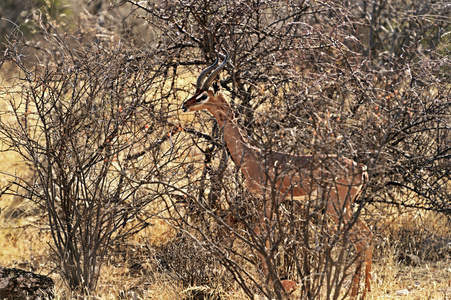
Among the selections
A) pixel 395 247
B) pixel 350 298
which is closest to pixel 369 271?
pixel 350 298

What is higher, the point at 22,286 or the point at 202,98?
the point at 202,98

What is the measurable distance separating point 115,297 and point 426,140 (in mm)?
3946

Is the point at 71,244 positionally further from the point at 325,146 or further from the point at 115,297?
the point at 325,146

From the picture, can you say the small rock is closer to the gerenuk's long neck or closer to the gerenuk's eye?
the gerenuk's long neck

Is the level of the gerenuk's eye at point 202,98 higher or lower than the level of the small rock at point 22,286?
higher

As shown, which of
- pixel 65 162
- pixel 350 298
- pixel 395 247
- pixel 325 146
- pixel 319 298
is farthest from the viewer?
pixel 395 247

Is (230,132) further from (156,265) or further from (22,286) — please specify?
(22,286)

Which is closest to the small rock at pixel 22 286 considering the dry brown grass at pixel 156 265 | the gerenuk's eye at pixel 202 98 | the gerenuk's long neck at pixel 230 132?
the dry brown grass at pixel 156 265

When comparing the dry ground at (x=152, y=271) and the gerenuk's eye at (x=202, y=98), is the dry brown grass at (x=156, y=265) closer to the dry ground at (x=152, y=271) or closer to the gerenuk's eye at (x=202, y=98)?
the dry ground at (x=152, y=271)

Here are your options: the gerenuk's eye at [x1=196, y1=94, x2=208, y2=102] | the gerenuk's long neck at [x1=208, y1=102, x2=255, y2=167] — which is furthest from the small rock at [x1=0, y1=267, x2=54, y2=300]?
the gerenuk's eye at [x1=196, y1=94, x2=208, y2=102]

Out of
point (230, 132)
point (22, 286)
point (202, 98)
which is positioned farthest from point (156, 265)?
point (202, 98)

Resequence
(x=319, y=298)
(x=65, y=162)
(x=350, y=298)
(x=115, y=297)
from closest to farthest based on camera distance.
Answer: (x=319, y=298) < (x=350, y=298) < (x=65, y=162) < (x=115, y=297)

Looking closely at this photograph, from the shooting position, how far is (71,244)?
17.4ft

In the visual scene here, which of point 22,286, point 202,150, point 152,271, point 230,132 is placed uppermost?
point 202,150
